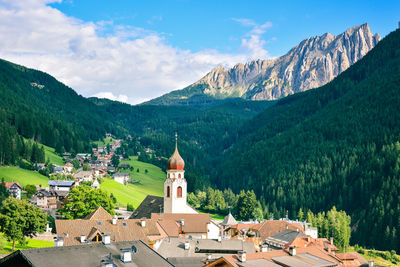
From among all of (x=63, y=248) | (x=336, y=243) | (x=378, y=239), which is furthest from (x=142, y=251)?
(x=378, y=239)

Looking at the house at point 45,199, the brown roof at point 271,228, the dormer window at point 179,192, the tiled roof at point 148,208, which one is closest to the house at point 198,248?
the dormer window at point 179,192

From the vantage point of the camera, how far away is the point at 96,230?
211 ft

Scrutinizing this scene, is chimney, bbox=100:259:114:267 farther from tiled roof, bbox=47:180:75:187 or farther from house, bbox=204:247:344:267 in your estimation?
tiled roof, bbox=47:180:75:187

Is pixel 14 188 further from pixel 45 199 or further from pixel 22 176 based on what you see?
pixel 22 176

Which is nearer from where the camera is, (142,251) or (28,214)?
(142,251)

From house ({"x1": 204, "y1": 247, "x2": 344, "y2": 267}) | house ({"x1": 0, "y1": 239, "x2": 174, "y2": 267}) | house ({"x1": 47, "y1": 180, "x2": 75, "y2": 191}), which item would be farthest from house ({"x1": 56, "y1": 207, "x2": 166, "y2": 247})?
house ({"x1": 47, "y1": 180, "x2": 75, "y2": 191})

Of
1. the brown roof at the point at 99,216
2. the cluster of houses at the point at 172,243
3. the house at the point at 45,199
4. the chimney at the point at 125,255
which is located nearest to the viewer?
the cluster of houses at the point at 172,243

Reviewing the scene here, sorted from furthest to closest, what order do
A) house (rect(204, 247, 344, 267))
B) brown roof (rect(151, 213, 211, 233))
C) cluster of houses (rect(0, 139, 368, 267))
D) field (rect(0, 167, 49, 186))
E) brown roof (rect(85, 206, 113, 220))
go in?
field (rect(0, 167, 49, 186))
brown roof (rect(151, 213, 211, 233))
brown roof (rect(85, 206, 113, 220))
house (rect(204, 247, 344, 267))
cluster of houses (rect(0, 139, 368, 267))

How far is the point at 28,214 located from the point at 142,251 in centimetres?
4600

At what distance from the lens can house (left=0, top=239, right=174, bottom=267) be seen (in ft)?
94.2

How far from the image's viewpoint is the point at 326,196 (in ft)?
635

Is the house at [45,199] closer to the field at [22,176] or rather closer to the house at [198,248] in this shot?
the field at [22,176]

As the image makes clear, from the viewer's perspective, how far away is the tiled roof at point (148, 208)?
99.8 metres

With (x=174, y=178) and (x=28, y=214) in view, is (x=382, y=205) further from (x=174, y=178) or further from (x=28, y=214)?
(x=28, y=214)
